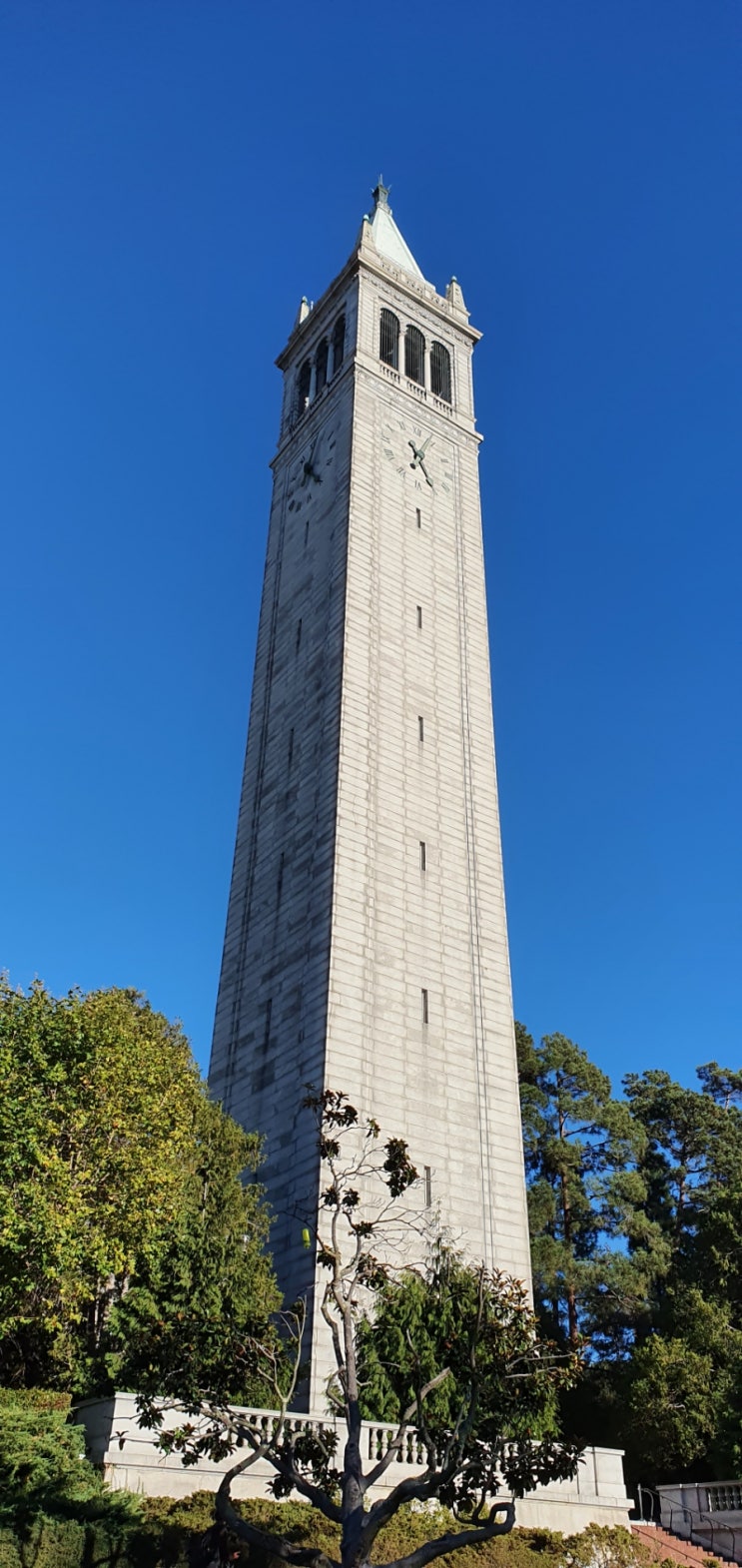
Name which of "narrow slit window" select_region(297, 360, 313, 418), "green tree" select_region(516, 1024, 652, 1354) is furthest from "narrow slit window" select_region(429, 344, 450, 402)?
"green tree" select_region(516, 1024, 652, 1354)

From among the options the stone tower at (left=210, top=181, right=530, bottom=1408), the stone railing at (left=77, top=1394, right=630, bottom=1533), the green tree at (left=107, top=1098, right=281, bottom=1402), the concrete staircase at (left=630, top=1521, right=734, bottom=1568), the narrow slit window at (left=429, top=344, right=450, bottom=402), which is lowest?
the concrete staircase at (left=630, top=1521, right=734, bottom=1568)

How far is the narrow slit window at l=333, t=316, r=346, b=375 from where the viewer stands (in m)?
48.8

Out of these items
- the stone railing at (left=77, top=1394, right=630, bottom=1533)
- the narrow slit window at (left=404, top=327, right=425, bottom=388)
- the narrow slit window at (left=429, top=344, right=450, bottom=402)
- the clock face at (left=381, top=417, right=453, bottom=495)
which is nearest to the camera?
the stone railing at (left=77, top=1394, right=630, bottom=1533)

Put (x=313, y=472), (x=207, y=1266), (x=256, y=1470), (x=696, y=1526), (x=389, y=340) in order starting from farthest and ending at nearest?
(x=389, y=340) → (x=313, y=472) → (x=696, y=1526) → (x=207, y=1266) → (x=256, y=1470)

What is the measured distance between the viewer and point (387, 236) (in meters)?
57.1

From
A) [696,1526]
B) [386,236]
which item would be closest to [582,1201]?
[696,1526]

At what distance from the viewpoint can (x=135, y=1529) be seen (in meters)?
15.4

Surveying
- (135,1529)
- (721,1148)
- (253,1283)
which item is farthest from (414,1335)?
(721,1148)

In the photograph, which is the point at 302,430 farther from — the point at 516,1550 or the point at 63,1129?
the point at 516,1550

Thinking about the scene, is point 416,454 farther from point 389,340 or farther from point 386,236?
point 386,236

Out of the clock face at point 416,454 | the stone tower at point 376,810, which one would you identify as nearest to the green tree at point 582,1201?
the stone tower at point 376,810

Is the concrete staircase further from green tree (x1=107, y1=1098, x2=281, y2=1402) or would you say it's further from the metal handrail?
green tree (x1=107, y1=1098, x2=281, y2=1402)

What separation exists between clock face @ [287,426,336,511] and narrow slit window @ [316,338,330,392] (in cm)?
364

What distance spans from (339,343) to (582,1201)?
3598cm
